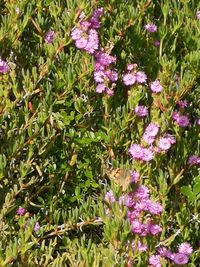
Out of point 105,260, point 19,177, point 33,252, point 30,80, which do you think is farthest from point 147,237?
point 30,80

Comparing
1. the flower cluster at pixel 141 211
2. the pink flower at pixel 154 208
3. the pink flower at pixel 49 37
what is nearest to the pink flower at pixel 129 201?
the flower cluster at pixel 141 211

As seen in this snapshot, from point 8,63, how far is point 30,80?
16cm

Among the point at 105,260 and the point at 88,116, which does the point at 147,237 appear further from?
the point at 88,116

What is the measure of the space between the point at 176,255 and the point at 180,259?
3 cm

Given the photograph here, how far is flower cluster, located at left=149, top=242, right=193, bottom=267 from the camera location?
2490 millimetres

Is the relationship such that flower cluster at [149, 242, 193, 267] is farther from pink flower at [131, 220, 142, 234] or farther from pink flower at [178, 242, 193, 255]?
pink flower at [131, 220, 142, 234]

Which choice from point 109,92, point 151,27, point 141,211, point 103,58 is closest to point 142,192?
point 141,211

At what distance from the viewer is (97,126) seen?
9.45 ft

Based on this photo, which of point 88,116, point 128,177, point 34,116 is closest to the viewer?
point 128,177

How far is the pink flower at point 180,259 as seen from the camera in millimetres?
2523

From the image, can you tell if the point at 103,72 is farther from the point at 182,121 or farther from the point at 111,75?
the point at 182,121

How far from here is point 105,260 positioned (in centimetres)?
223

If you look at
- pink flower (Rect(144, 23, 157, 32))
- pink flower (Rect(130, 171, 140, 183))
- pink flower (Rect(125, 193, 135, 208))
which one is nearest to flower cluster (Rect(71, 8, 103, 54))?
pink flower (Rect(144, 23, 157, 32))

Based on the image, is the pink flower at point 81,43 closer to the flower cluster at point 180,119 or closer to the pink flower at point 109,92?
the pink flower at point 109,92
